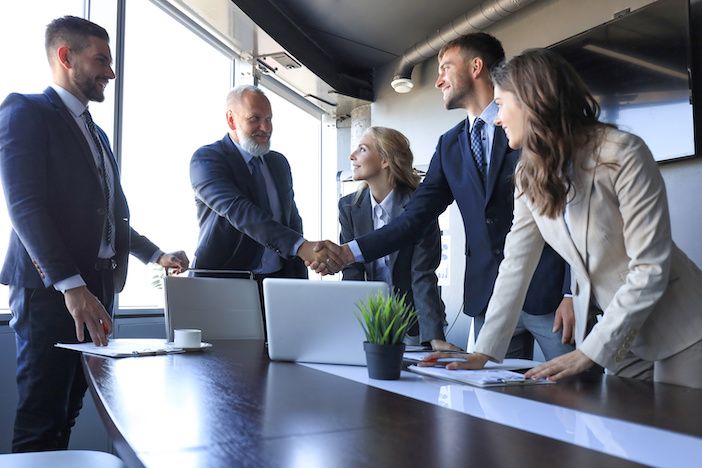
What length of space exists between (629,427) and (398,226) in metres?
1.85

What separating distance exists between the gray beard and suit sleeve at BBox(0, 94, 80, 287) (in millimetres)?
1020

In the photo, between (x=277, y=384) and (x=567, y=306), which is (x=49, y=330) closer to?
(x=277, y=384)

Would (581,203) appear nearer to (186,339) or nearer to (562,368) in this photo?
(562,368)

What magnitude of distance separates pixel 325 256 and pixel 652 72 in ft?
7.70

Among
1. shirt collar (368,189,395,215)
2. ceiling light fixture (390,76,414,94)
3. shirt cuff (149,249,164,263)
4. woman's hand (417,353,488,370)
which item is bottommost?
woman's hand (417,353,488,370)

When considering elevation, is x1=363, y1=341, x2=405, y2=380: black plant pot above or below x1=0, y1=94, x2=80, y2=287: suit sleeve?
below

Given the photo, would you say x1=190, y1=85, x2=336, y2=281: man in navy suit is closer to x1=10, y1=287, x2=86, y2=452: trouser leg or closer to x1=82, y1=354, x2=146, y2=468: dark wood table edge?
x1=10, y1=287, x2=86, y2=452: trouser leg

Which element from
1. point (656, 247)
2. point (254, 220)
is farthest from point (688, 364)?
point (254, 220)

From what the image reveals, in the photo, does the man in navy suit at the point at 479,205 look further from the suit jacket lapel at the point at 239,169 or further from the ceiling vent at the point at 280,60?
the ceiling vent at the point at 280,60

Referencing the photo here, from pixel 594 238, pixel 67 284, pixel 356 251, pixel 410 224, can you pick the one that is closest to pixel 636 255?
pixel 594 238

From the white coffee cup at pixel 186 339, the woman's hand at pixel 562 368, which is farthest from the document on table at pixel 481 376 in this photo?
the white coffee cup at pixel 186 339

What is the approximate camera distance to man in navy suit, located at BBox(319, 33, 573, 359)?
2.21m

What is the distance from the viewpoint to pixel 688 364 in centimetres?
155

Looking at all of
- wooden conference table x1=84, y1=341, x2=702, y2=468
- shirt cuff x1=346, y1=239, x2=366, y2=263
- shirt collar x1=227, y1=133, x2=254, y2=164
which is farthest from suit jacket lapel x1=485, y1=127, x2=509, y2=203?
shirt collar x1=227, y1=133, x2=254, y2=164
